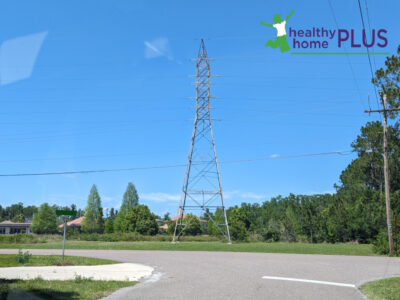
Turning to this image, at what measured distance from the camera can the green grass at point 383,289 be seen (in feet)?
30.3

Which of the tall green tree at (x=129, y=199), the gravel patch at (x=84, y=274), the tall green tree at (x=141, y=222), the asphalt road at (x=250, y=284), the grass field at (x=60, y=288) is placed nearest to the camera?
the grass field at (x=60, y=288)

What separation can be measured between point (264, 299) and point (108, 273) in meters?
7.18

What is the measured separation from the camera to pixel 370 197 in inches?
1919

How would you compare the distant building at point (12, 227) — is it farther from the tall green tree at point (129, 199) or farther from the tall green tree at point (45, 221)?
the tall green tree at point (129, 199)

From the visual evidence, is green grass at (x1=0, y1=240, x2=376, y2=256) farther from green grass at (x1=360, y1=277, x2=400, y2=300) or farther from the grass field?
the grass field

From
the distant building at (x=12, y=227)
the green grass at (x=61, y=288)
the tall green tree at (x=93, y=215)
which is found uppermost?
the tall green tree at (x=93, y=215)

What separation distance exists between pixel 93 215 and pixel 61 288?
80.9 m

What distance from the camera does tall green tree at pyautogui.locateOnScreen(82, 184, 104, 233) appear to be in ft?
281

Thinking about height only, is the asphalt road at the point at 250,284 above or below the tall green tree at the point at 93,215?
below

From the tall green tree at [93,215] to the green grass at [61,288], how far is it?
3075 inches

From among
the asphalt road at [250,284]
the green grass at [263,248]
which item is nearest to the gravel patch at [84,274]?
the asphalt road at [250,284]

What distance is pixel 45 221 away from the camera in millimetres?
89938

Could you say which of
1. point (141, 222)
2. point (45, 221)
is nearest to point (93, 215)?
point (45, 221)

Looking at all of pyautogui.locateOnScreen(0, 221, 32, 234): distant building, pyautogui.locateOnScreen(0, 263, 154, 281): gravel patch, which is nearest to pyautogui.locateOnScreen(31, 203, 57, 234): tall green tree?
pyautogui.locateOnScreen(0, 221, 32, 234): distant building
